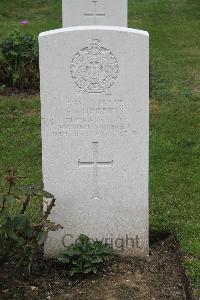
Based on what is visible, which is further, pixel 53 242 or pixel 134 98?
pixel 53 242

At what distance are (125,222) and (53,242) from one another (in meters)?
0.50

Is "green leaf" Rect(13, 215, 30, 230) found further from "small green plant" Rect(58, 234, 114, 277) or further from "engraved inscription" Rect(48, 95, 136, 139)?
"engraved inscription" Rect(48, 95, 136, 139)

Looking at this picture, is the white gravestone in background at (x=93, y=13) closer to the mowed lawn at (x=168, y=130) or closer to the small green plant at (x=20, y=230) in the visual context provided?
the mowed lawn at (x=168, y=130)

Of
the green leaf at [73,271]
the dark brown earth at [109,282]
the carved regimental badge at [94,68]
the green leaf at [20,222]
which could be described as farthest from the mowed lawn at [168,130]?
the carved regimental badge at [94,68]

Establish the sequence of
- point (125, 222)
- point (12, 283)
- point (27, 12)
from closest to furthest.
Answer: point (12, 283)
point (125, 222)
point (27, 12)

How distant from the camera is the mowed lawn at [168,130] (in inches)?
202

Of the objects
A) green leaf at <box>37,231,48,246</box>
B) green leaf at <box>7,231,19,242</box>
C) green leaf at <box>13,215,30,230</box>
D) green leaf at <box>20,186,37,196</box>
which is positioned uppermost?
green leaf at <box>20,186,37,196</box>

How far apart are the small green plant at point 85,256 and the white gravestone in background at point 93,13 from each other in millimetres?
4841

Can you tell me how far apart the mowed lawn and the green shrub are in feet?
1.19

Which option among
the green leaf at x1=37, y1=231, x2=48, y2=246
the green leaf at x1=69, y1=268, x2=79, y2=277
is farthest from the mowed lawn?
the green leaf at x1=37, y1=231, x2=48, y2=246

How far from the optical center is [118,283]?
4.25 metres

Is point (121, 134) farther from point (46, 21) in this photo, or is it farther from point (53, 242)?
point (46, 21)

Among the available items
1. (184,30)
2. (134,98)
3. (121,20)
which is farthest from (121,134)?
(184,30)

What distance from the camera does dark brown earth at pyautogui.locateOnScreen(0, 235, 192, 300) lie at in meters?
4.12
